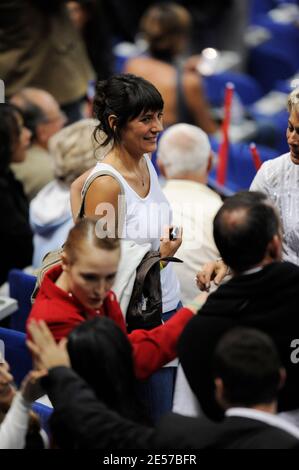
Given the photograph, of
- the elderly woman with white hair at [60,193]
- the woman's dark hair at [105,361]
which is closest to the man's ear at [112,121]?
the elderly woman with white hair at [60,193]

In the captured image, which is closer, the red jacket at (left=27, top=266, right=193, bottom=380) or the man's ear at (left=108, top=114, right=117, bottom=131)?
the red jacket at (left=27, top=266, right=193, bottom=380)

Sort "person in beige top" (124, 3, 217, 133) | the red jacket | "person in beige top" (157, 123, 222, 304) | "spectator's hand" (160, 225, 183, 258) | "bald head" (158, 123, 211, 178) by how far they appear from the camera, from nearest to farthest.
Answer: the red jacket
"spectator's hand" (160, 225, 183, 258)
"person in beige top" (157, 123, 222, 304)
"bald head" (158, 123, 211, 178)
"person in beige top" (124, 3, 217, 133)

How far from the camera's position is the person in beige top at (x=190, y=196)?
125 inches

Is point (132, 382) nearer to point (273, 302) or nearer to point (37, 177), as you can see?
point (273, 302)

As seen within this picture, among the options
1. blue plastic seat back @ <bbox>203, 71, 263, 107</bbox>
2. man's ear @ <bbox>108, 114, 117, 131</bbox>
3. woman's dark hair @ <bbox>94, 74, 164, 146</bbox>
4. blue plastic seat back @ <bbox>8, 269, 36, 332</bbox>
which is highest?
woman's dark hair @ <bbox>94, 74, 164, 146</bbox>

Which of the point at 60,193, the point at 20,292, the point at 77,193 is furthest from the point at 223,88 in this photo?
the point at 77,193

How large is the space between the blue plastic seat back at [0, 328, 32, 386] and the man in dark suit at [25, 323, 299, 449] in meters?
0.97

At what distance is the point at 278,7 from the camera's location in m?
7.95

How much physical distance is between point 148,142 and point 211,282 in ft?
1.68

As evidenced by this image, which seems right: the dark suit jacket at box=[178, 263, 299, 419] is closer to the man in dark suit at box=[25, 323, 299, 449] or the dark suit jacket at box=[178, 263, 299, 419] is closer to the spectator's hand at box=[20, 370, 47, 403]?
the man in dark suit at box=[25, 323, 299, 449]

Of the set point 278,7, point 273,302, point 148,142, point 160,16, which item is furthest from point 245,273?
point 278,7

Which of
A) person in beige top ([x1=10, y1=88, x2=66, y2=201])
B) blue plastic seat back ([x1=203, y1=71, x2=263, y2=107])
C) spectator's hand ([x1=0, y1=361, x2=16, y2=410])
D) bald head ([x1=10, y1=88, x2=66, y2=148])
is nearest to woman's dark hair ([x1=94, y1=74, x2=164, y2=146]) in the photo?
spectator's hand ([x1=0, y1=361, x2=16, y2=410])

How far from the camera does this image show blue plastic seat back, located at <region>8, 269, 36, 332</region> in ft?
Result: 10.8

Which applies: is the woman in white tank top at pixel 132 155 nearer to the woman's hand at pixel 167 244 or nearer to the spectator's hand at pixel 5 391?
the woman's hand at pixel 167 244
